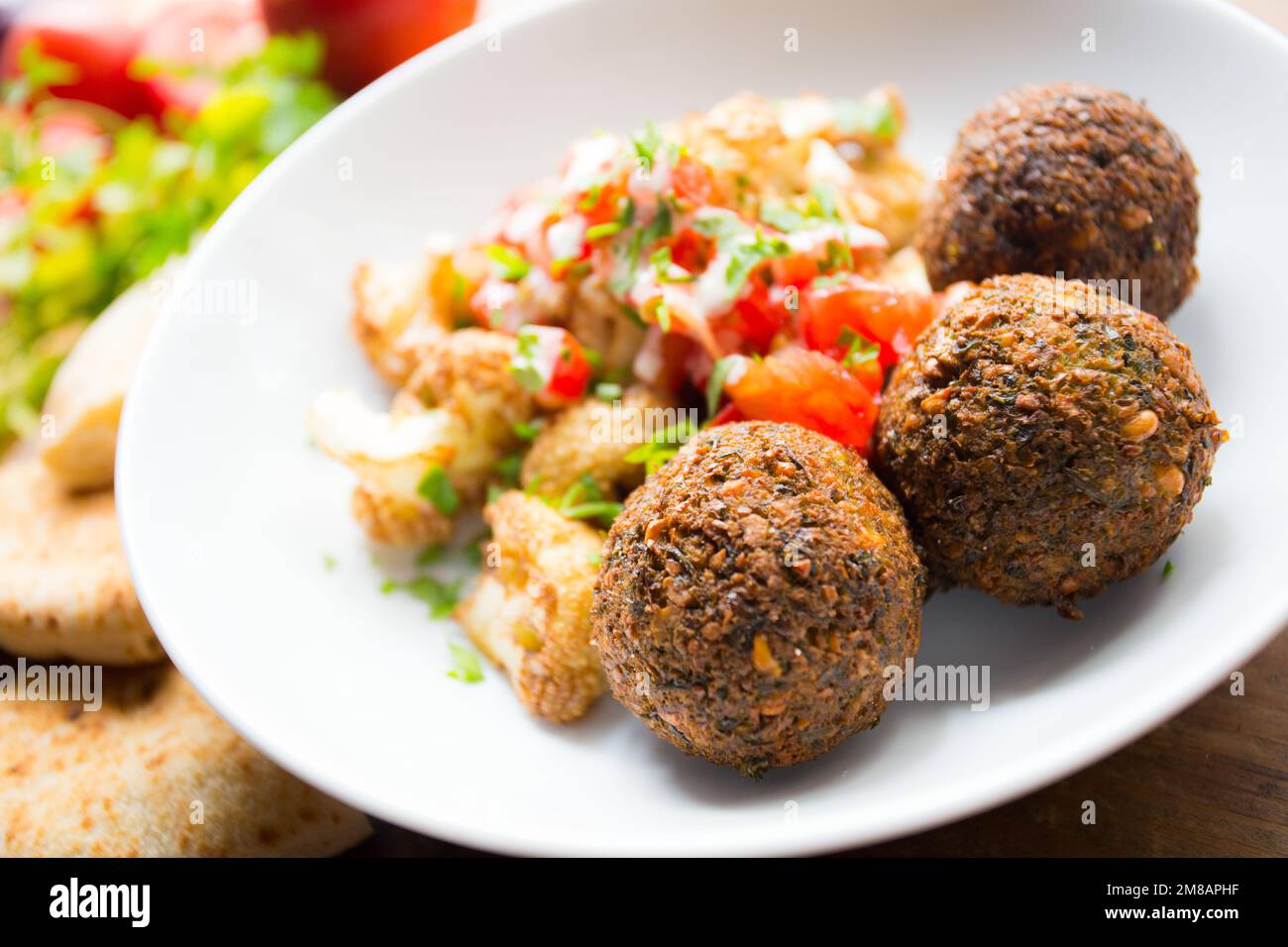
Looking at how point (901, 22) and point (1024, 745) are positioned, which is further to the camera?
point (901, 22)

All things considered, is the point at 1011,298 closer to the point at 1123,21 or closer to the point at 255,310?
the point at 1123,21

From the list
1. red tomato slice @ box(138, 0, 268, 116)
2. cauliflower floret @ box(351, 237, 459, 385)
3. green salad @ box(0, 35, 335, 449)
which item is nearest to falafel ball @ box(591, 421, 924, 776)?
cauliflower floret @ box(351, 237, 459, 385)

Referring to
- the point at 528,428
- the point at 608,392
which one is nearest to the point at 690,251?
the point at 608,392

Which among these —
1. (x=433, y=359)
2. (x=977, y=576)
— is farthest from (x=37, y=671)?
(x=977, y=576)

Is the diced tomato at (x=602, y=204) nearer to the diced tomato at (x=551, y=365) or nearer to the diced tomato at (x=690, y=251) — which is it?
the diced tomato at (x=690, y=251)

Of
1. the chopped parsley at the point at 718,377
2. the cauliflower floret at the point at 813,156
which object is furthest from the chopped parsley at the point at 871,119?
Result: the chopped parsley at the point at 718,377

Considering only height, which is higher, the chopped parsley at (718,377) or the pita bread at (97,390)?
the chopped parsley at (718,377)
